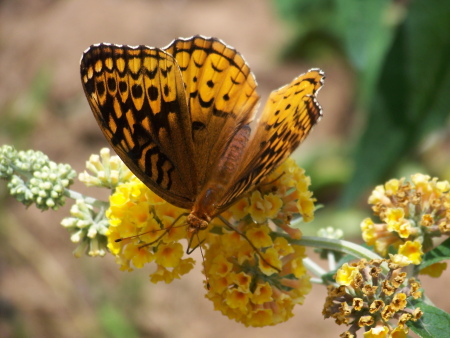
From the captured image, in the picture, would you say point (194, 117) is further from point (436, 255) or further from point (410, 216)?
point (436, 255)

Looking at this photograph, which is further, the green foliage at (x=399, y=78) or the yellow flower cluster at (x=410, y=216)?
the green foliage at (x=399, y=78)

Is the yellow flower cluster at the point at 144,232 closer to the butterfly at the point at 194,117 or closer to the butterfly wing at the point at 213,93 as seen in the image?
the butterfly at the point at 194,117

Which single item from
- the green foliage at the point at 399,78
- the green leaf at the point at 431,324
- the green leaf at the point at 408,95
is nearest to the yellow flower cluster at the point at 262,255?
the green leaf at the point at 431,324

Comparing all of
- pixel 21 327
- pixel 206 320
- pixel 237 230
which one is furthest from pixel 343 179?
pixel 237 230

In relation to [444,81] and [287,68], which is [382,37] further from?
[287,68]

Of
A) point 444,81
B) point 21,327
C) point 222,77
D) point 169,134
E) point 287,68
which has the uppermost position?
point 287,68
